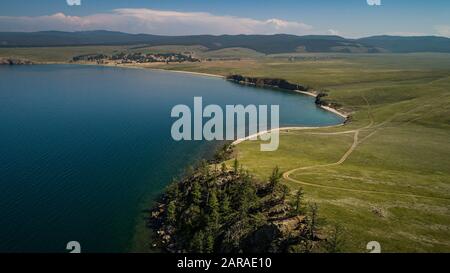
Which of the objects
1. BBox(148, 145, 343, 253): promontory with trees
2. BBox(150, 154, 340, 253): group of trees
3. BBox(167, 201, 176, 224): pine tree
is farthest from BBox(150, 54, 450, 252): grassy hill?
BBox(167, 201, 176, 224): pine tree

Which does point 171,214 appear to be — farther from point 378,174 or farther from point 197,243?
point 378,174

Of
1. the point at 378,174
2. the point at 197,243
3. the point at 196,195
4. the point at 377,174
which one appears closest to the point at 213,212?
the point at 196,195

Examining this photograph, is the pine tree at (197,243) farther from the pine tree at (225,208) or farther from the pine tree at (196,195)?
the pine tree at (196,195)

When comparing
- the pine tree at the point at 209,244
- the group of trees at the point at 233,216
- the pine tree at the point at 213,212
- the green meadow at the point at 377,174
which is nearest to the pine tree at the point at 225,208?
the group of trees at the point at 233,216

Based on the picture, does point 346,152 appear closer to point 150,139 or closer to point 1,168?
point 150,139

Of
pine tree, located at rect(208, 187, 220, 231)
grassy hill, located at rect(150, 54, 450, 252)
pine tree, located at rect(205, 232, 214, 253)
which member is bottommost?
pine tree, located at rect(205, 232, 214, 253)

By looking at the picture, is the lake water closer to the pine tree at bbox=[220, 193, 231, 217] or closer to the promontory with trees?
the promontory with trees
